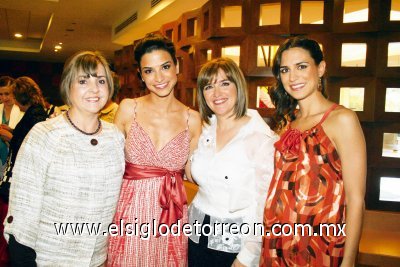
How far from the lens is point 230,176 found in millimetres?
1704

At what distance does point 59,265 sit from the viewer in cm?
142

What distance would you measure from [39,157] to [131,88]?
5845mm

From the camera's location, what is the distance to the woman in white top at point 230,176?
169cm

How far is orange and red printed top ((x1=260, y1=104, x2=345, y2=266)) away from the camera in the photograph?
60.4 inches

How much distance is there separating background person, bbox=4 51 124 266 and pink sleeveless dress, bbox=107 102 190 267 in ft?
0.79

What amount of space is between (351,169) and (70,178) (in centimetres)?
124

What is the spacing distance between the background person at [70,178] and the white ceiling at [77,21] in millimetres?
3612

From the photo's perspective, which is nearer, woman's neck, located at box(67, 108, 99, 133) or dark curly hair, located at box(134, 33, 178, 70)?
woman's neck, located at box(67, 108, 99, 133)

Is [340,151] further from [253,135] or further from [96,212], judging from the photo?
[96,212]

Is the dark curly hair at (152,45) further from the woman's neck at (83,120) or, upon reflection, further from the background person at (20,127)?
the background person at (20,127)

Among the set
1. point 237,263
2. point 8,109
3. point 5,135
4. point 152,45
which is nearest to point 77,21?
point 8,109

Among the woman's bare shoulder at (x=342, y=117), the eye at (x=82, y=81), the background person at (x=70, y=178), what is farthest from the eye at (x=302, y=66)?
the eye at (x=82, y=81)

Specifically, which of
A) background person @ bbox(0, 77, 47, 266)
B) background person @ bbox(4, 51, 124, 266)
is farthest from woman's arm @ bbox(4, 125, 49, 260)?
background person @ bbox(0, 77, 47, 266)

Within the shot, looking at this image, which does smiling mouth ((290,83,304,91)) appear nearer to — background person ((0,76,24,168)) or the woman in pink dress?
the woman in pink dress
